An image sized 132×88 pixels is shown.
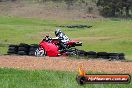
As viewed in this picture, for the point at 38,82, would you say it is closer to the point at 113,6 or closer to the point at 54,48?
the point at 54,48

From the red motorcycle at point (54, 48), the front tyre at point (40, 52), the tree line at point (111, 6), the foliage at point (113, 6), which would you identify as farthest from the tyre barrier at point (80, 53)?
the foliage at point (113, 6)

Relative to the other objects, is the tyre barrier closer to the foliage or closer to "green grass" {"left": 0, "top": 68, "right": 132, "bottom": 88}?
"green grass" {"left": 0, "top": 68, "right": 132, "bottom": 88}

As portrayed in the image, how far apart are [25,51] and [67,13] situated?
66.5 metres

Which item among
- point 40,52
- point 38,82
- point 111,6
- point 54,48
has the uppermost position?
point 38,82

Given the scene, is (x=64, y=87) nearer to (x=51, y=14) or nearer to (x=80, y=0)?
(x=51, y=14)

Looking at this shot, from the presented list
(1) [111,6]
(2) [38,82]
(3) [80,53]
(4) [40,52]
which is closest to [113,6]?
(1) [111,6]

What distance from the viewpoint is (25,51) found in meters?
26.3

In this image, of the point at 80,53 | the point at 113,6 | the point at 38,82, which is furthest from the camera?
the point at 113,6

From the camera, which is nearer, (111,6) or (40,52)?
(40,52)

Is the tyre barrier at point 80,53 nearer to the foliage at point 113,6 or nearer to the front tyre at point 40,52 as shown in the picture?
the front tyre at point 40,52

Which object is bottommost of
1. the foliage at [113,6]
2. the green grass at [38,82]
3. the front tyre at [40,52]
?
the foliage at [113,6]

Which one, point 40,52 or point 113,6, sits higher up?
point 40,52

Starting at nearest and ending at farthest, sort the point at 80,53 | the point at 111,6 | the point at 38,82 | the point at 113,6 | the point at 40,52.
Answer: the point at 38,82
the point at 80,53
the point at 40,52
the point at 113,6
the point at 111,6

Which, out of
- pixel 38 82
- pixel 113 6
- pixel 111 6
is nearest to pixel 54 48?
pixel 38 82
